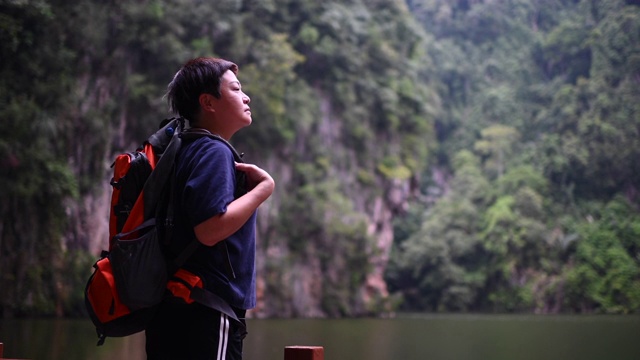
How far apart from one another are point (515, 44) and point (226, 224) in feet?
123

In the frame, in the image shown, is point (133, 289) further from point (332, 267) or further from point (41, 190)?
point (332, 267)

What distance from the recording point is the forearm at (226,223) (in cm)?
154

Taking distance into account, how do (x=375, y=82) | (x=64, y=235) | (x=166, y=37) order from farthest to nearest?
1. (x=375, y=82)
2. (x=166, y=37)
3. (x=64, y=235)

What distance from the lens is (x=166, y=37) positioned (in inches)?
696

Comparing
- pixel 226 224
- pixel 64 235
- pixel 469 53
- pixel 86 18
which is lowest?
pixel 226 224

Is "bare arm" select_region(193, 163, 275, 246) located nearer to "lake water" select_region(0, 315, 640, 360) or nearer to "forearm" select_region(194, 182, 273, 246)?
"forearm" select_region(194, 182, 273, 246)

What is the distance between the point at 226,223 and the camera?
1548 mm

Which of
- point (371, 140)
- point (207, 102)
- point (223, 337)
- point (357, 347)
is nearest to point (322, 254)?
point (371, 140)

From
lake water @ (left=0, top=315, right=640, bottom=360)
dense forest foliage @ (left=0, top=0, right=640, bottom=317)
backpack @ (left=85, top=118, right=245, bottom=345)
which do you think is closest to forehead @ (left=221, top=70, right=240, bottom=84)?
backpack @ (left=85, top=118, right=245, bottom=345)

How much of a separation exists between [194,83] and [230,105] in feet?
0.28

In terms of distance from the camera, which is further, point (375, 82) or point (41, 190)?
point (375, 82)

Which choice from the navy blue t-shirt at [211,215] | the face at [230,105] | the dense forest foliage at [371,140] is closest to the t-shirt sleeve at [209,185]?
the navy blue t-shirt at [211,215]

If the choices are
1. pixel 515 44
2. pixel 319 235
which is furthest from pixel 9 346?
pixel 515 44

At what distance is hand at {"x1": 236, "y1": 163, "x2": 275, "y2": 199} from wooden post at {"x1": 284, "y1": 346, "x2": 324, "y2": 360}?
279 mm
